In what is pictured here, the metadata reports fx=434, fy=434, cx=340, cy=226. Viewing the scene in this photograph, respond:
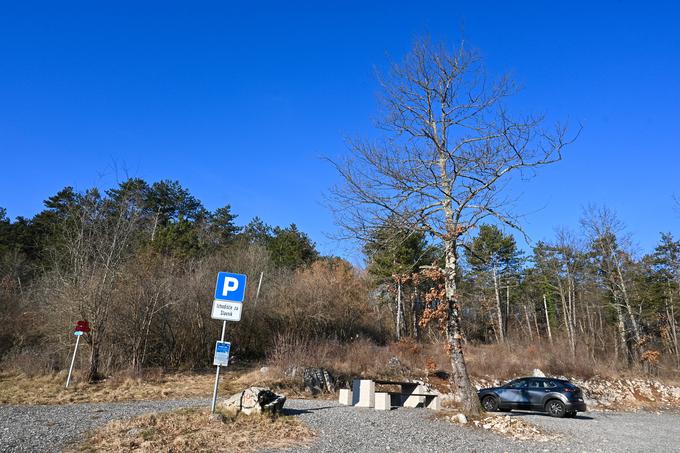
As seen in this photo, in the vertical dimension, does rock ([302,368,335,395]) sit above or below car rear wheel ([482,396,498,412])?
above

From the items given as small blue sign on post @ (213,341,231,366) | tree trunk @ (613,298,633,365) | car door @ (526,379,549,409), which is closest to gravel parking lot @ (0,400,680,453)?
small blue sign on post @ (213,341,231,366)

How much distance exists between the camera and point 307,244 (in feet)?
135

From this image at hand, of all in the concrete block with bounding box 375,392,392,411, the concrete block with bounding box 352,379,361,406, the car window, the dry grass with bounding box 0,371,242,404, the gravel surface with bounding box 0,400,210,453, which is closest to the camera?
the gravel surface with bounding box 0,400,210,453

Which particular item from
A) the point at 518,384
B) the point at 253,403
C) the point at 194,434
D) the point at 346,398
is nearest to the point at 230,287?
the point at 253,403

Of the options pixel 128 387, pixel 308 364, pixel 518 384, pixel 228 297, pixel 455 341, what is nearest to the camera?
pixel 228 297

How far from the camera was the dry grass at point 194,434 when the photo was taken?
624cm

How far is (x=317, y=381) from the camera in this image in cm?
1761

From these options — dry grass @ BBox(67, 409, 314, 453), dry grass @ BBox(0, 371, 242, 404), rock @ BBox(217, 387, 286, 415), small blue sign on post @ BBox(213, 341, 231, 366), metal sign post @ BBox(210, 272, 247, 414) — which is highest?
metal sign post @ BBox(210, 272, 247, 414)

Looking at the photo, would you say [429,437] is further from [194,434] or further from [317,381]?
[317,381]

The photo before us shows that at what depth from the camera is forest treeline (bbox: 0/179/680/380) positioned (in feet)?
54.0

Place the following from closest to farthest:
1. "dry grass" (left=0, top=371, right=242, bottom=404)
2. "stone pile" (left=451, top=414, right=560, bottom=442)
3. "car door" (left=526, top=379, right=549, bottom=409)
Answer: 1. "stone pile" (left=451, top=414, right=560, bottom=442)
2. "dry grass" (left=0, top=371, right=242, bottom=404)
3. "car door" (left=526, top=379, right=549, bottom=409)

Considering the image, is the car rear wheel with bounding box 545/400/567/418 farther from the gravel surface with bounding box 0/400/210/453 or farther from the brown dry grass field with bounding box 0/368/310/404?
the gravel surface with bounding box 0/400/210/453

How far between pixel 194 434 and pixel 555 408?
1337 cm

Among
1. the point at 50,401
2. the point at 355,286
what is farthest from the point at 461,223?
the point at 355,286
